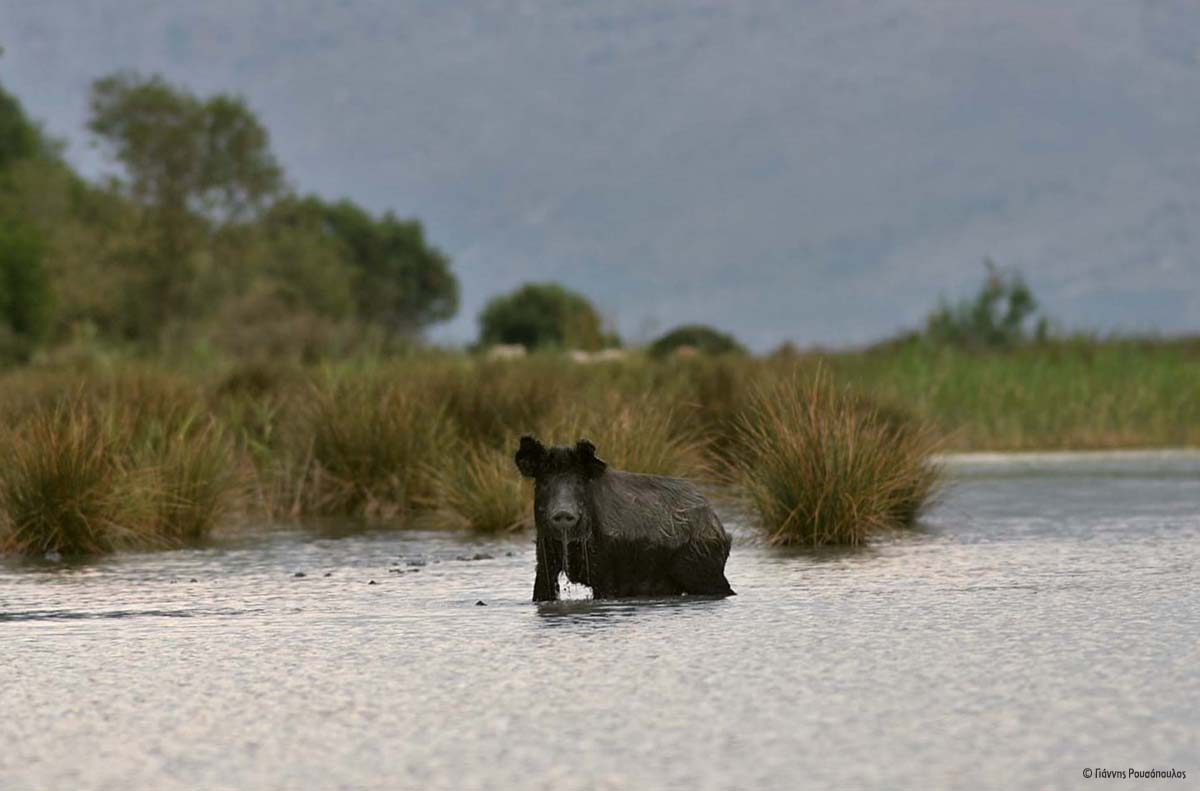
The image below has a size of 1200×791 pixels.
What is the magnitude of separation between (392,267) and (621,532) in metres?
88.3

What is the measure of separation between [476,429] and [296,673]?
9.66 metres

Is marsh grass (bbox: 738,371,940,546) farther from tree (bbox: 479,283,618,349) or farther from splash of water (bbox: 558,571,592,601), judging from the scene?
tree (bbox: 479,283,618,349)

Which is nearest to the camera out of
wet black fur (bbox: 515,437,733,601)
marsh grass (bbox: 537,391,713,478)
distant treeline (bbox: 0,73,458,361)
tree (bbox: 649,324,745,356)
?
wet black fur (bbox: 515,437,733,601)

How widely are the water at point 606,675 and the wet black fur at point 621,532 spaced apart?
0.69ft

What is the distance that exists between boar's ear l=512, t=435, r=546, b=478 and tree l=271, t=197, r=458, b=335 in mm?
83547

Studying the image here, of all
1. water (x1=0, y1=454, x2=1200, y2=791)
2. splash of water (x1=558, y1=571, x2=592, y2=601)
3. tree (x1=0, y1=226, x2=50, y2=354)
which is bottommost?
water (x1=0, y1=454, x2=1200, y2=791)

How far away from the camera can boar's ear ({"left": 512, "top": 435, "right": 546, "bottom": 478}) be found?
8930 mm

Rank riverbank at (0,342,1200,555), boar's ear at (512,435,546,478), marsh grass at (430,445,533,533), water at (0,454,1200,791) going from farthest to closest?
marsh grass at (430,445,533,533) → riverbank at (0,342,1200,555) → boar's ear at (512,435,546,478) → water at (0,454,1200,791)

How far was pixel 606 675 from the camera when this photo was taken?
289 inches

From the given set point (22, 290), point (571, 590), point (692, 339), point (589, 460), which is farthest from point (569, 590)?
point (22, 290)

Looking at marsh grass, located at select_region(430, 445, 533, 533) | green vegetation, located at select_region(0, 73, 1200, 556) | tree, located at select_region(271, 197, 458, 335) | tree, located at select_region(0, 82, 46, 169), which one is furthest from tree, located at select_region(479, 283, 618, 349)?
marsh grass, located at select_region(430, 445, 533, 533)

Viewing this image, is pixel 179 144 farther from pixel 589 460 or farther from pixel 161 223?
pixel 589 460

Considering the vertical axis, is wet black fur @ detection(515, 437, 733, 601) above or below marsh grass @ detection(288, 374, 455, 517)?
below

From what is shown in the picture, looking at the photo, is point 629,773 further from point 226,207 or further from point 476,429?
point 226,207
